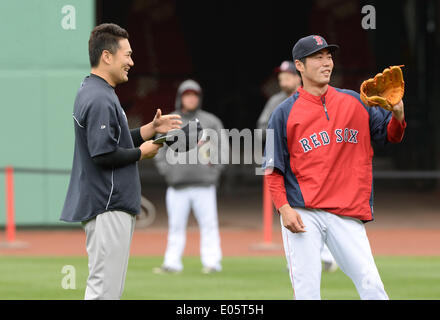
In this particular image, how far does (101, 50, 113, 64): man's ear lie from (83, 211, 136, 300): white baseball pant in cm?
104

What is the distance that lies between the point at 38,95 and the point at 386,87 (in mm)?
10722

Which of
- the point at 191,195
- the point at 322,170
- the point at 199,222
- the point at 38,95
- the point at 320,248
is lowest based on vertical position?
the point at 199,222

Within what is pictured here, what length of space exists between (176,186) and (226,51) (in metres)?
16.9

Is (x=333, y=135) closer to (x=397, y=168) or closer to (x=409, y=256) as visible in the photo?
(x=409, y=256)

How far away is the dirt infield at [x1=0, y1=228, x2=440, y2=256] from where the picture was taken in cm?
1279

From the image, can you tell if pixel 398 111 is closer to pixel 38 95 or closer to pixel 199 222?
pixel 199 222

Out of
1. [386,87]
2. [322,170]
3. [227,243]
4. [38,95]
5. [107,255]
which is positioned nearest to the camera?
[107,255]

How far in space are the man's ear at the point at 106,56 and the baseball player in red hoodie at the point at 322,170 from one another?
1.27m

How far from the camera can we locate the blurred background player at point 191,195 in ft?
34.9

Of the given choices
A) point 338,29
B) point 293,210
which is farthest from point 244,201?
point 293,210

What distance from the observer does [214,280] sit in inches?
398

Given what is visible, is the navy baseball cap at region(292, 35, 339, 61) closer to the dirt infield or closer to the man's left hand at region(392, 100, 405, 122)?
the man's left hand at region(392, 100, 405, 122)

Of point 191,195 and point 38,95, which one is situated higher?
point 38,95

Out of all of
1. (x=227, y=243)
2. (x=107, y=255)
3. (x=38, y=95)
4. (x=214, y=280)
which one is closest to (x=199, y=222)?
(x=214, y=280)
